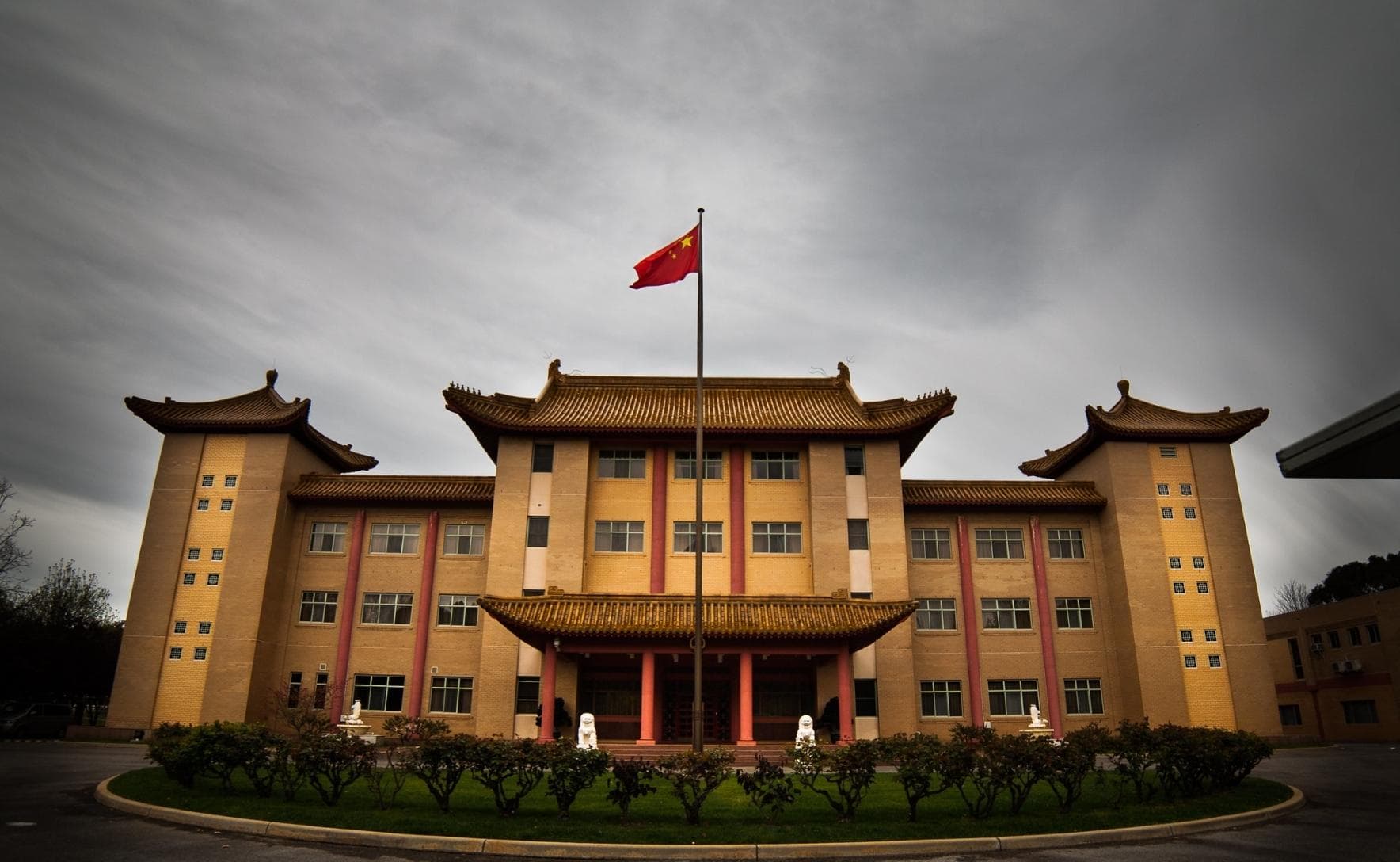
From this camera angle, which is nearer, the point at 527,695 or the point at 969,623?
the point at 527,695

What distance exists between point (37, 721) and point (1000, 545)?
35.7 meters

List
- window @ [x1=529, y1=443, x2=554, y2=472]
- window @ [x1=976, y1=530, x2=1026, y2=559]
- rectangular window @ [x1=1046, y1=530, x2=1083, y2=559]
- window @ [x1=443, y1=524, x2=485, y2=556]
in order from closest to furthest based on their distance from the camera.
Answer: window @ [x1=529, y1=443, x2=554, y2=472], window @ [x1=443, y1=524, x2=485, y2=556], window @ [x1=976, y1=530, x2=1026, y2=559], rectangular window @ [x1=1046, y1=530, x2=1083, y2=559]

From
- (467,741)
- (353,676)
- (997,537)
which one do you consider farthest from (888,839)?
(353,676)

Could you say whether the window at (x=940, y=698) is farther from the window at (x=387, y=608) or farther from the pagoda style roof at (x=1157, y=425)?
the window at (x=387, y=608)

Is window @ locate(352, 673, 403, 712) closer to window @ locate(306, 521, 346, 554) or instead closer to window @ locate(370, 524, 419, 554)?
window @ locate(370, 524, 419, 554)

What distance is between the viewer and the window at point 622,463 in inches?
1162

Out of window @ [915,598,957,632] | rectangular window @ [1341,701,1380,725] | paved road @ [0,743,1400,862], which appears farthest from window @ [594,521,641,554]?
rectangular window @ [1341,701,1380,725]

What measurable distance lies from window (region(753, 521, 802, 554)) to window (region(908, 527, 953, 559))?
4466 millimetres

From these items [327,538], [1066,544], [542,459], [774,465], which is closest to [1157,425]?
[1066,544]

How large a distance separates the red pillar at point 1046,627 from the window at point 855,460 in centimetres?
691

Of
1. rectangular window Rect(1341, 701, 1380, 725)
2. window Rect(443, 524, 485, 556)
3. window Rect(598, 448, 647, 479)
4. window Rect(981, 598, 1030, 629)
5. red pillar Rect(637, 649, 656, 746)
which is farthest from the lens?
rectangular window Rect(1341, 701, 1380, 725)

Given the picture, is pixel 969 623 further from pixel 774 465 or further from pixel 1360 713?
pixel 1360 713

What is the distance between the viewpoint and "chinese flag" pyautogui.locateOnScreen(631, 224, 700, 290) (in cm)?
1997

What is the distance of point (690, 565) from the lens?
27875mm
